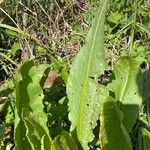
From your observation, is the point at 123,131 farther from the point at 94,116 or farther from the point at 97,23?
the point at 97,23

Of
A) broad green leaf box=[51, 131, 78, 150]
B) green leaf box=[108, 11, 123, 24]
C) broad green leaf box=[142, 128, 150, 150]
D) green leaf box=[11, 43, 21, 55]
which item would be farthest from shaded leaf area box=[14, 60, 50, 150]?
green leaf box=[108, 11, 123, 24]

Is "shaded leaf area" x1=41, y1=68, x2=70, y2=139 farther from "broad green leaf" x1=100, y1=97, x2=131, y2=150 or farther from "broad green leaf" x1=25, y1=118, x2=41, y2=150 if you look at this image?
"broad green leaf" x1=100, y1=97, x2=131, y2=150

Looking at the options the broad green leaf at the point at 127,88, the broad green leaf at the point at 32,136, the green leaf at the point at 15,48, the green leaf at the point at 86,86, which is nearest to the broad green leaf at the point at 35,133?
the broad green leaf at the point at 32,136

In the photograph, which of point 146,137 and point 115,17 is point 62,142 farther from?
point 115,17

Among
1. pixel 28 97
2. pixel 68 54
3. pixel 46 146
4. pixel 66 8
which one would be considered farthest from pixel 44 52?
pixel 46 146

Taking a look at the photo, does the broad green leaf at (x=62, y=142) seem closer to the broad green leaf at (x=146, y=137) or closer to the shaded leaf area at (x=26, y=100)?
the shaded leaf area at (x=26, y=100)
